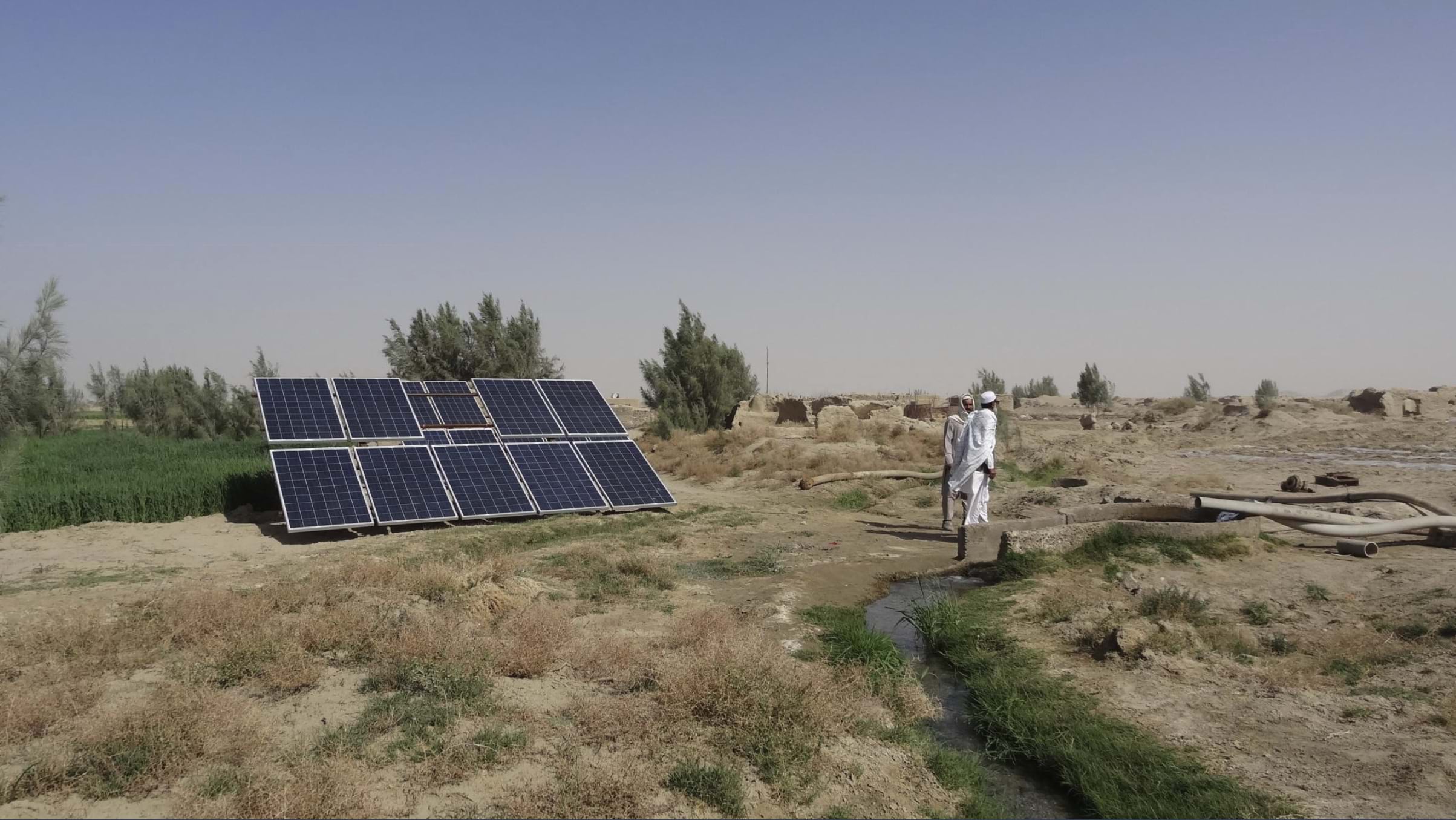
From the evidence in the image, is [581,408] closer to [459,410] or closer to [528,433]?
[528,433]

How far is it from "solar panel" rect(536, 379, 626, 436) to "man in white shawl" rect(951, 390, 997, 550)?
6360mm

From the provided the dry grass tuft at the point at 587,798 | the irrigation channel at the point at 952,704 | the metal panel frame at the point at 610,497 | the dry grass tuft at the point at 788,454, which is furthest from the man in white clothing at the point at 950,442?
the dry grass tuft at the point at 587,798

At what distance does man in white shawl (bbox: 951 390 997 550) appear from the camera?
10.8 meters

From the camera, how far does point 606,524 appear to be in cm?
1241

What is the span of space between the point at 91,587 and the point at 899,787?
8207 millimetres

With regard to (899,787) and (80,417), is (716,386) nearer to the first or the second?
(899,787)

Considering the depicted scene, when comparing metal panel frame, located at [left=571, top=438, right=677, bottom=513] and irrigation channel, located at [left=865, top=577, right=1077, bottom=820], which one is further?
metal panel frame, located at [left=571, top=438, right=677, bottom=513]

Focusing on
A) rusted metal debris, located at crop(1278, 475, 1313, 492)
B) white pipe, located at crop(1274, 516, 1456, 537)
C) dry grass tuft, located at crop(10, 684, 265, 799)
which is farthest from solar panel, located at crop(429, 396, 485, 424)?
rusted metal debris, located at crop(1278, 475, 1313, 492)

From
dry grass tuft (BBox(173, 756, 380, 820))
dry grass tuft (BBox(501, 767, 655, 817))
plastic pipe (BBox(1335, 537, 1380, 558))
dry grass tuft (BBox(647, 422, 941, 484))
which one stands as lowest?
plastic pipe (BBox(1335, 537, 1380, 558))

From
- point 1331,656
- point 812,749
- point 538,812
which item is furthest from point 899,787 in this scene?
point 1331,656

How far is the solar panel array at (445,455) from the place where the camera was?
38.0 ft

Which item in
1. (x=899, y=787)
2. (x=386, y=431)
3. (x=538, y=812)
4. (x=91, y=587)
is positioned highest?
(x=386, y=431)

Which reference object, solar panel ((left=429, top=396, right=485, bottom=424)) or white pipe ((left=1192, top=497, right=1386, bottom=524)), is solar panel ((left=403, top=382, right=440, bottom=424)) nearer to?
solar panel ((left=429, top=396, right=485, bottom=424))

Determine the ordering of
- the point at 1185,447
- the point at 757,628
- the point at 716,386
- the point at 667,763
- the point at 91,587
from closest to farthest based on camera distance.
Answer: the point at 667,763 → the point at 757,628 → the point at 91,587 → the point at 1185,447 → the point at 716,386
